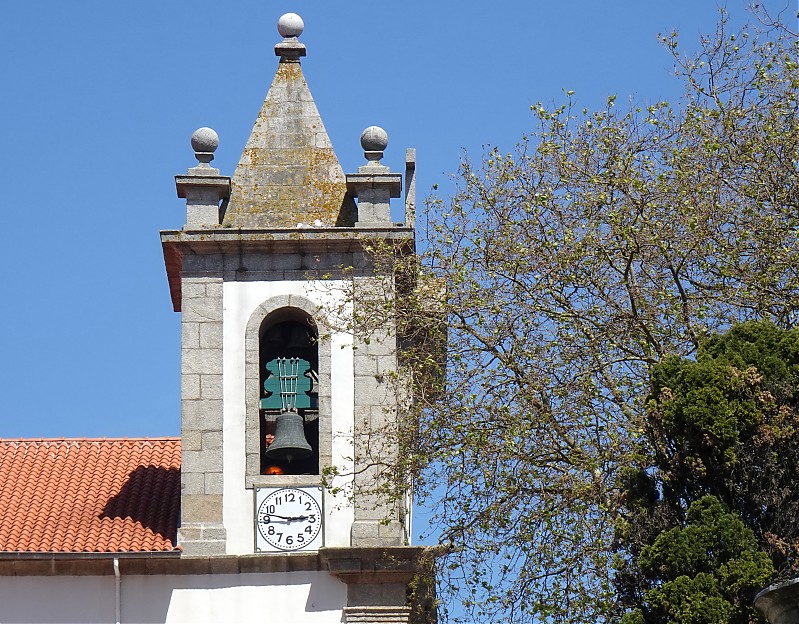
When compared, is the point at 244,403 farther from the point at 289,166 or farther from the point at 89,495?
the point at 289,166

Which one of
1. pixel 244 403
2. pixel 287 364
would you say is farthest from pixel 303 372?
pixel 244 403

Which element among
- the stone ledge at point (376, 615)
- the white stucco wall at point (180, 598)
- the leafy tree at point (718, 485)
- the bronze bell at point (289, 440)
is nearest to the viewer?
the leafy tree at point (718, 485)

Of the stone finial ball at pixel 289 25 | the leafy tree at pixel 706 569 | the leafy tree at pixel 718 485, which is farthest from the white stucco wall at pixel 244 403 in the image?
the leafy tree at pixel 706 569

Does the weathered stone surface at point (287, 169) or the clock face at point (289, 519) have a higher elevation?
the weathered stone surface at point (287, 169)

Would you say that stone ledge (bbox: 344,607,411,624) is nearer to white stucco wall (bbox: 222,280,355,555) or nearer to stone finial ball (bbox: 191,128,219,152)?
white stucco wall (bbox: 222,280,355,555)

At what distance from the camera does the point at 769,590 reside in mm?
12648

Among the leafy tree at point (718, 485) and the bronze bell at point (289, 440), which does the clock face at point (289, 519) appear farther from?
the leafy tree at point (718, 485)

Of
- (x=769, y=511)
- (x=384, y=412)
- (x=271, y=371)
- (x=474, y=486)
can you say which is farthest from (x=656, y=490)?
(x=271, y=371)

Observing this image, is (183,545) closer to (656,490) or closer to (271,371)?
(271,371)

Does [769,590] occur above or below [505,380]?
below

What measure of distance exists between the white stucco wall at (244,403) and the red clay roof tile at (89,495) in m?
0.70

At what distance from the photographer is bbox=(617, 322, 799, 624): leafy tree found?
15203 mm

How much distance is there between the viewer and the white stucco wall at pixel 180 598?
2044 cm

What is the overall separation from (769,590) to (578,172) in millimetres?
6688
